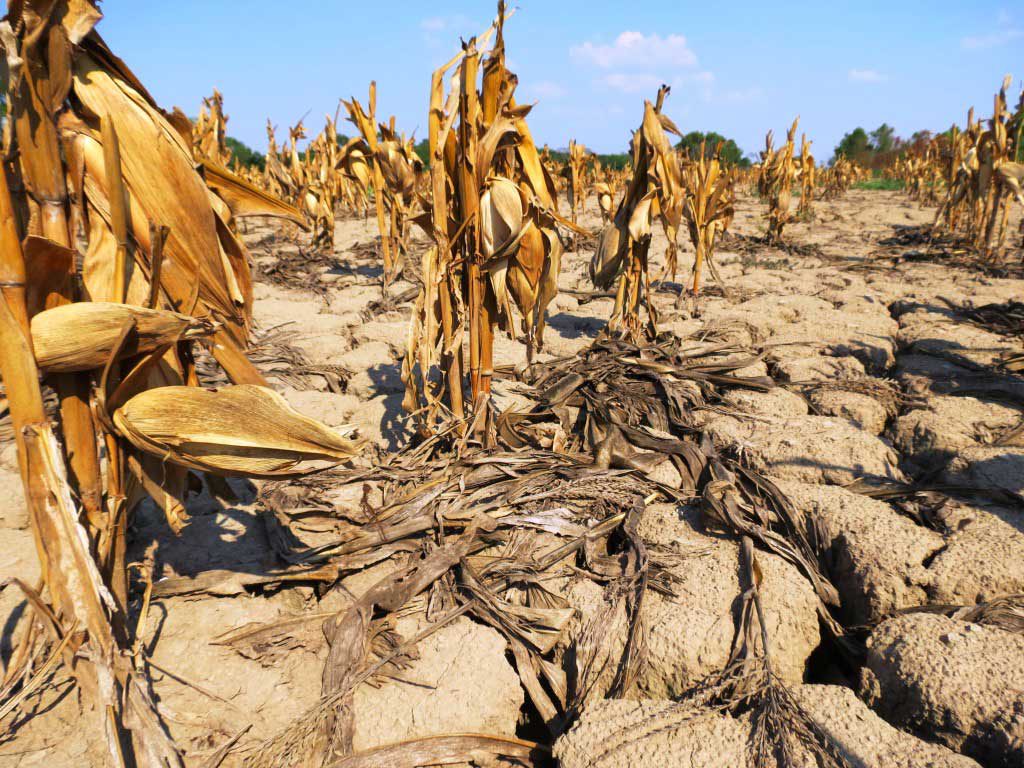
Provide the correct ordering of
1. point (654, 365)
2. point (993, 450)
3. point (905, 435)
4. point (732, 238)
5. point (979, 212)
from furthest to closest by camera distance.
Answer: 1. point (732, 238)
2. point (979, 212)
3. point (654, 365)
4. point (905, 435)
5. point (993, 450)

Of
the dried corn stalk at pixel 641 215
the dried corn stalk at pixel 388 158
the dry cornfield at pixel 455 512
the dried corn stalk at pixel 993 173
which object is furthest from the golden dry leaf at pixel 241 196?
the dried corn stalk at pixel 993 173

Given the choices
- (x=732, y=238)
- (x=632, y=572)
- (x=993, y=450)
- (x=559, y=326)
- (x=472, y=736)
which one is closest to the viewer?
(x=472, y=736)

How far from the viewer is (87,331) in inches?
30.9

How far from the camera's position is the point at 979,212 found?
688 centimetres

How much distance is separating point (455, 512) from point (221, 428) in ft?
3.50

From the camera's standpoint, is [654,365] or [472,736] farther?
[654,365]

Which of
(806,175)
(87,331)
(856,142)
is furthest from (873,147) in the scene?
(87,331)

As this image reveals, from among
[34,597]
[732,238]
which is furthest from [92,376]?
[732,238]

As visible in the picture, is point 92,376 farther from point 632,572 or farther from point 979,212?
point 979,212

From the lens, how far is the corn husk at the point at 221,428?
0.84 meters

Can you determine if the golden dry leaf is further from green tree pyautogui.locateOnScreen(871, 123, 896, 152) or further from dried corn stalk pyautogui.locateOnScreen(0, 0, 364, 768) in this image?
green tree pyautogui.locateOnScreen(871, 123, 896, 152)

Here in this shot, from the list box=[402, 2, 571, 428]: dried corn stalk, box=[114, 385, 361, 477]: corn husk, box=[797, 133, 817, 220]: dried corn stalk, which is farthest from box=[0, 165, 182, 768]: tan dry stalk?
box=[797, 133, 817, 220]: dried corn stalk

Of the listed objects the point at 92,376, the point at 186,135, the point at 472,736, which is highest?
the point at 186,135

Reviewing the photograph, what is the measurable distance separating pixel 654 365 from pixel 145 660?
7.70ft
